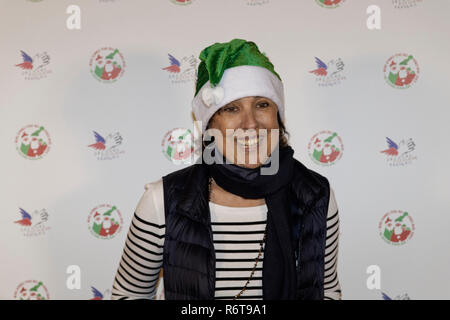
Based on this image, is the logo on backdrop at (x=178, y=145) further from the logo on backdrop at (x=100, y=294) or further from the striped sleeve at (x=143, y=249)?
the logo on backdrop at (x=100, y=294)

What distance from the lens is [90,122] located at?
1643 mm

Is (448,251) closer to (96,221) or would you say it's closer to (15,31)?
(96,221)

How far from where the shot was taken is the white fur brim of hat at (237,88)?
121 centimetres

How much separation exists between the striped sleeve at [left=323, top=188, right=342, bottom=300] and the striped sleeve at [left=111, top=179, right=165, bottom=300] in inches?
22.1

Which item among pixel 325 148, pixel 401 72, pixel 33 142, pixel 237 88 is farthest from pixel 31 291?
pixel 401 72

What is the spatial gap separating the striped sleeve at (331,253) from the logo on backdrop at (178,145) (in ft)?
2.15

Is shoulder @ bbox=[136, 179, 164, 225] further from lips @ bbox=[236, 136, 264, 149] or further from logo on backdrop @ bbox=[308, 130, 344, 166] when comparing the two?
logo on backdrop @ bbox=[308, 130, 344, 166]

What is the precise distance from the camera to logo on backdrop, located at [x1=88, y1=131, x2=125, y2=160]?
1.65 meters

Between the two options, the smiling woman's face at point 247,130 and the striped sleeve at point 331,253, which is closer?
the smiling woman's face at point 247,130

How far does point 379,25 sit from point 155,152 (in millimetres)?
1110

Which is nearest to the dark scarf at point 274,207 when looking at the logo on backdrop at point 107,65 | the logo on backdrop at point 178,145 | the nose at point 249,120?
the nose at point 249,120

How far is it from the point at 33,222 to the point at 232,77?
3.52 ft

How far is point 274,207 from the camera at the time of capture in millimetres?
1240

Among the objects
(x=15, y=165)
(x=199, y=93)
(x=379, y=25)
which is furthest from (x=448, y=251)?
(x=15, y=165)
